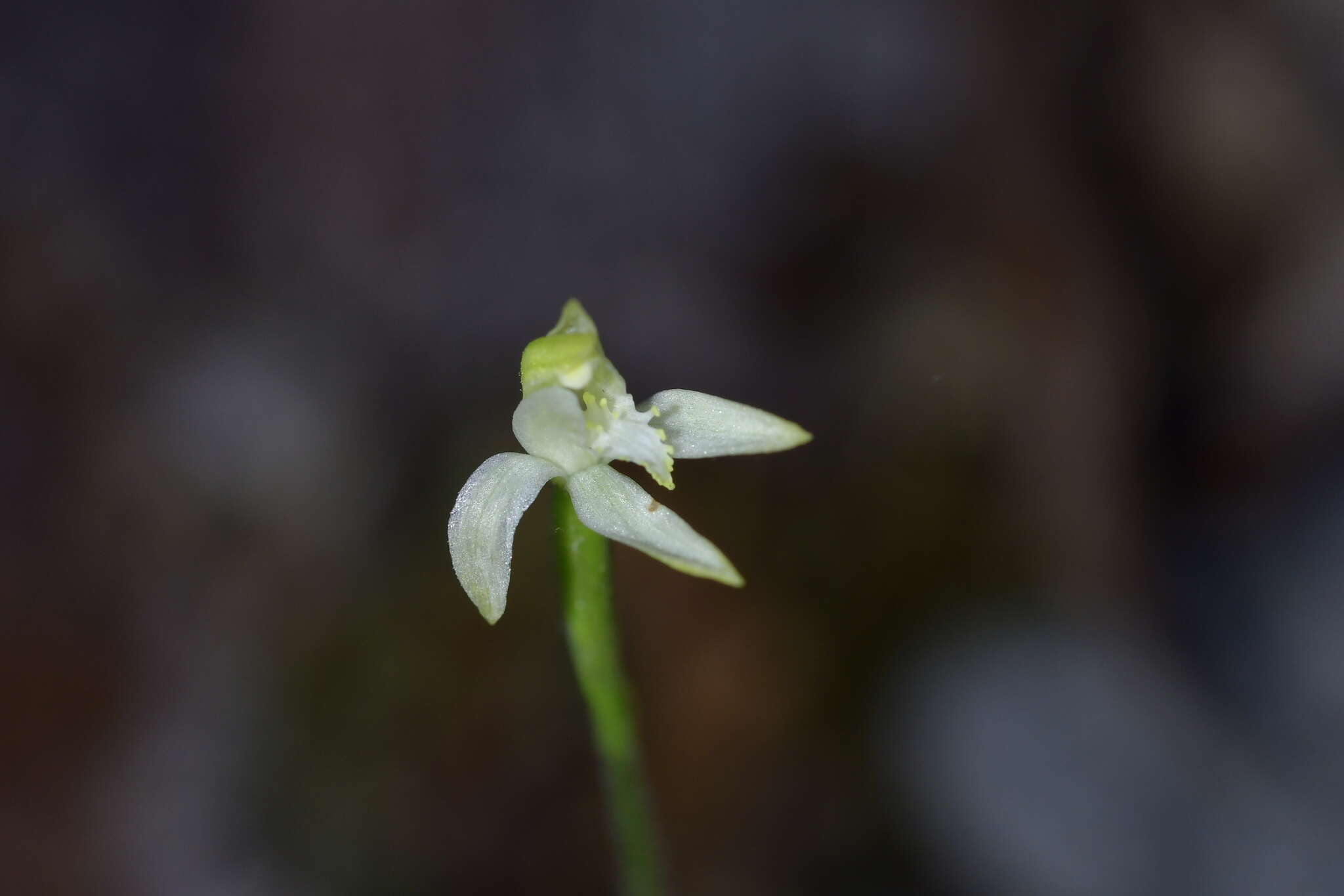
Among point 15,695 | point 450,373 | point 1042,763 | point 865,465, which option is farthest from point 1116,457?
point 15,695

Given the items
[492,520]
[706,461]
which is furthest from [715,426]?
[706,461]

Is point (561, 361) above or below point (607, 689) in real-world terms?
above

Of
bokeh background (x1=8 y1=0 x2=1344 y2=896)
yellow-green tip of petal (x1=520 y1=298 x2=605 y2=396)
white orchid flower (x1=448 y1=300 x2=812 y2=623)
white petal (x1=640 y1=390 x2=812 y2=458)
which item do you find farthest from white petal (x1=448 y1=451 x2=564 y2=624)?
bokeh background (x1=8 y1=0 x2=1344 y2=896)

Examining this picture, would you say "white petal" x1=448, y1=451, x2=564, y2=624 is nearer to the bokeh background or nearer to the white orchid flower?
the white orchid flower

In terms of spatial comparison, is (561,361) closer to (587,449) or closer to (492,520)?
(587,449)

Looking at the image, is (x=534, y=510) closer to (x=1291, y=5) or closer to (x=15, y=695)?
(x=15, y=695)

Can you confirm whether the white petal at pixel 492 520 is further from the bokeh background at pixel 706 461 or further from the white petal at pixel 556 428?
the bokeh background at pixel 706 461
